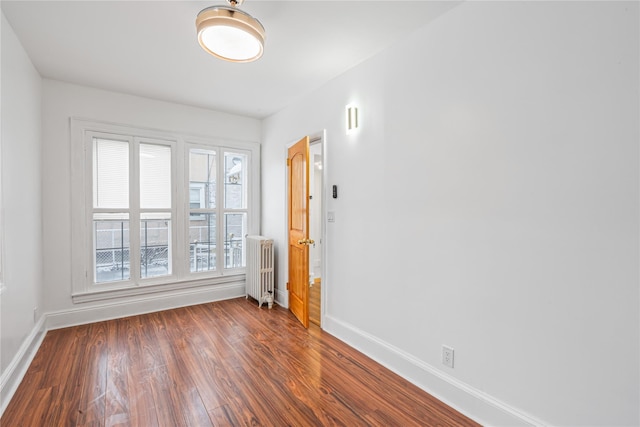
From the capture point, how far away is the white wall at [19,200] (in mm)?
2064

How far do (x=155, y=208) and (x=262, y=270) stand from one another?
151cm

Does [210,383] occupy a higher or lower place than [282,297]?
lower

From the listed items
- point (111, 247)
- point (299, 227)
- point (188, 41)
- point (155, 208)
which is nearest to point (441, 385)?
point (299, 227)

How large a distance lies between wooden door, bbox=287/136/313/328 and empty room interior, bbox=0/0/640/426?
1.3 inches

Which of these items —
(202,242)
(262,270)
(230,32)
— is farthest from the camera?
(202,242)

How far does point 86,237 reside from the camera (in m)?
3.35

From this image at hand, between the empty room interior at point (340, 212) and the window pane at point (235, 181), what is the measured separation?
0.36 meters

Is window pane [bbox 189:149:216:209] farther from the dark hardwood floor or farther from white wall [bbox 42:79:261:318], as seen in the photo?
the dark hardwood floor

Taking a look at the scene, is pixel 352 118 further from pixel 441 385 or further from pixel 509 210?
pixel 441 385

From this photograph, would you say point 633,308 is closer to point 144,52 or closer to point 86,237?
point 144,52

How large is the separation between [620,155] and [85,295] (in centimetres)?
449

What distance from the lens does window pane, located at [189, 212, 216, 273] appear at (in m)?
4.02

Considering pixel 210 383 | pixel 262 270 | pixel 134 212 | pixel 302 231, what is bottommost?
pixel 210 383

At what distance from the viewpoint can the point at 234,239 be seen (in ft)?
14.4
